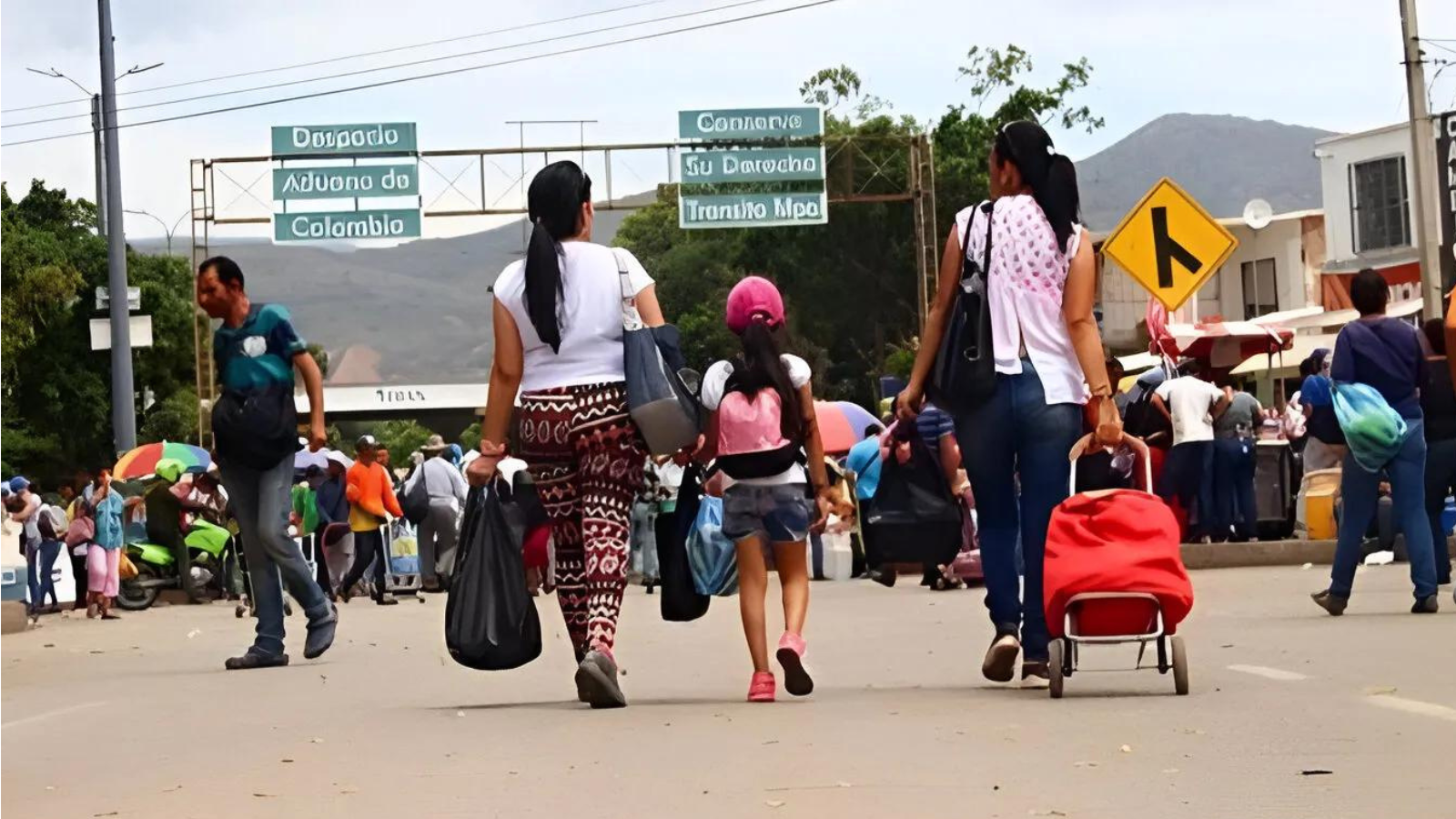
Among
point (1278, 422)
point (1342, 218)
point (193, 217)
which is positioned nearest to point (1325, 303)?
point (1342, 218)

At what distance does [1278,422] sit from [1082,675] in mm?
16853

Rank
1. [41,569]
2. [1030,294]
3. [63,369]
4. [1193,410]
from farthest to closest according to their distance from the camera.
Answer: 1. [63,369]
2. [41,569]
3. [1193,410]
4. [1030,294]

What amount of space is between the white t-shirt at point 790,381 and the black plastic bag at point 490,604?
0.94 m

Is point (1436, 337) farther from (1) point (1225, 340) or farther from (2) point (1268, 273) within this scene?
(2) point (1268, 273)

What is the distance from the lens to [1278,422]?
27.0m

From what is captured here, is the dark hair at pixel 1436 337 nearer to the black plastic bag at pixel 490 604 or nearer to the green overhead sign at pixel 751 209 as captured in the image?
the black plastic bag at pixel 490 604

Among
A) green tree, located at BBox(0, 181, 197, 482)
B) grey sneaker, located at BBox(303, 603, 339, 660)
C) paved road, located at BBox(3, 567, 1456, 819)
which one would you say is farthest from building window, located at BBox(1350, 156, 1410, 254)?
grey sneaker, located at BBox(303, 603, 339, 660)

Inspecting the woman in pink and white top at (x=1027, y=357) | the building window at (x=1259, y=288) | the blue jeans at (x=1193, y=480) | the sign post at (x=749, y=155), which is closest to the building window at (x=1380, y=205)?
the building window at (x=1259, y=288)

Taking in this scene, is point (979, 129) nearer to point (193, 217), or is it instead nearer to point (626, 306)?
point (193, 217)

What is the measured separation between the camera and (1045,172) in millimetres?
10133

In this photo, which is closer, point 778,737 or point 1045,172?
point 778,737

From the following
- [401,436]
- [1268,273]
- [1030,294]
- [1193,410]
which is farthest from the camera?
[401,436]

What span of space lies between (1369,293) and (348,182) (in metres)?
39.7

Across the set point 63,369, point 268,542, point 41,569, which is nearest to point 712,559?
point 268,542
